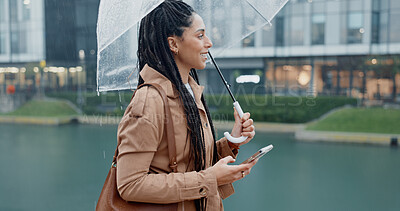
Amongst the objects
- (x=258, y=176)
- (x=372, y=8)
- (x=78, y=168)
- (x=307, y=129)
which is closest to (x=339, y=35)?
(x=372, y=8)

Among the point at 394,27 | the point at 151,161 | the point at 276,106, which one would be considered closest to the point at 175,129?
the point at 151,161

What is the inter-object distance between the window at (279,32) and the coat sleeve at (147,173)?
73.4ft

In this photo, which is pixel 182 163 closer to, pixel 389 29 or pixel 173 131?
pixel 173 131

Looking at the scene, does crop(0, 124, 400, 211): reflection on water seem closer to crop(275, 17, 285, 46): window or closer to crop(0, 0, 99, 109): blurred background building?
crop(275, 17, 285, 46): window

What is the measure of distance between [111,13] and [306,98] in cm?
1822

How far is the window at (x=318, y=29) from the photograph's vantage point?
22.4 meters

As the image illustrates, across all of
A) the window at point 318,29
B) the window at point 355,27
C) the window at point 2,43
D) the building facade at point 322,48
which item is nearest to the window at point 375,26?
the building facade at point 322,48

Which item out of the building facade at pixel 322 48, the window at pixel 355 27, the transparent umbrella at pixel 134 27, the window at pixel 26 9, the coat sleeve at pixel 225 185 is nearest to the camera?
the transparent umbrella at pixel 134 27

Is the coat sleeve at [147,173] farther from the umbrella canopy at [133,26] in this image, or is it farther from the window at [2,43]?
the window at [2,43]

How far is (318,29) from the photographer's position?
2262 cm

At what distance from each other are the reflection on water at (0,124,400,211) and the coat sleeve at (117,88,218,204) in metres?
2.09

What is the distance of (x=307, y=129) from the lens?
532 inches

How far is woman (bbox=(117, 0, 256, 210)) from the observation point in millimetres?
1342

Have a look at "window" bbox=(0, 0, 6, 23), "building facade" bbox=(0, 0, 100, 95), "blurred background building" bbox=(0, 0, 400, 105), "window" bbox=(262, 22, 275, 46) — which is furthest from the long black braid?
"window" bbox=(0, 0, 6, 23)
